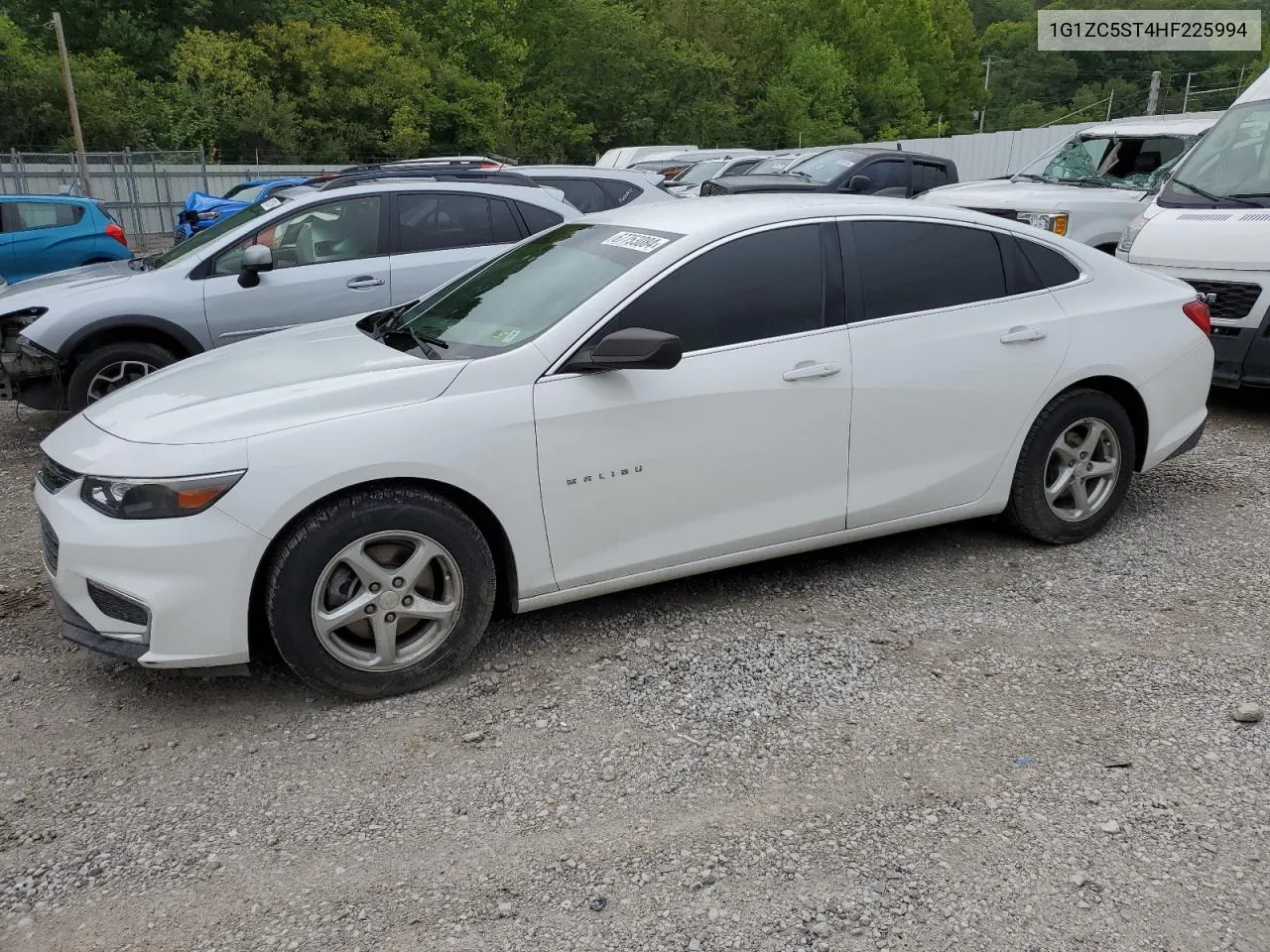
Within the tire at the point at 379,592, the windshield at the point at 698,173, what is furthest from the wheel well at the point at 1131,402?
the windshield at the point at 698,173

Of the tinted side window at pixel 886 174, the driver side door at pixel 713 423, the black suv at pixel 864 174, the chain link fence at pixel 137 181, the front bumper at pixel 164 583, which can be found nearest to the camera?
the front bumper at pixel 164 583

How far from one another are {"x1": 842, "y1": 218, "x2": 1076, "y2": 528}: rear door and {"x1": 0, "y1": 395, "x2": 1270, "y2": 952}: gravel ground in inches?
19.3

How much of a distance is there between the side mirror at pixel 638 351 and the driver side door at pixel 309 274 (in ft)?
12.7

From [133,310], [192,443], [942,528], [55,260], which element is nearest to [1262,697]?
[942,528]

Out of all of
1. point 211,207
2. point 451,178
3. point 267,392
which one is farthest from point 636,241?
point 211,207

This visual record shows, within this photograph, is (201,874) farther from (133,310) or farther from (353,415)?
(133,310)

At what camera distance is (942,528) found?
5.32 m

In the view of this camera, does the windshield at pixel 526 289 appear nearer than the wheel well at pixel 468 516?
No

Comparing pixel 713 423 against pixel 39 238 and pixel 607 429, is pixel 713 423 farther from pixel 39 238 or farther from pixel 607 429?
pixel 39 238

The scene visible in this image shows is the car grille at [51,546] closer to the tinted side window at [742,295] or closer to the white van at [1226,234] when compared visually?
the tinted side window at [742,295]

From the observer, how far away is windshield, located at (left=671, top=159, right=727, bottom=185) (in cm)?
2070

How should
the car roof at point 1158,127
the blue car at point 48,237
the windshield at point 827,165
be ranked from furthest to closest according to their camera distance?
the windshield at point 827,165 < the blue car at point 48,237 < the car roof at point 1158,127

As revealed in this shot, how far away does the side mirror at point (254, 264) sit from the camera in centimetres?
703

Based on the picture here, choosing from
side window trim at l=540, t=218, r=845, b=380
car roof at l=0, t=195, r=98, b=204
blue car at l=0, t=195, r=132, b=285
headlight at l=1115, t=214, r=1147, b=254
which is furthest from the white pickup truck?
car roof at l=0, t=195, r=98, b=204
